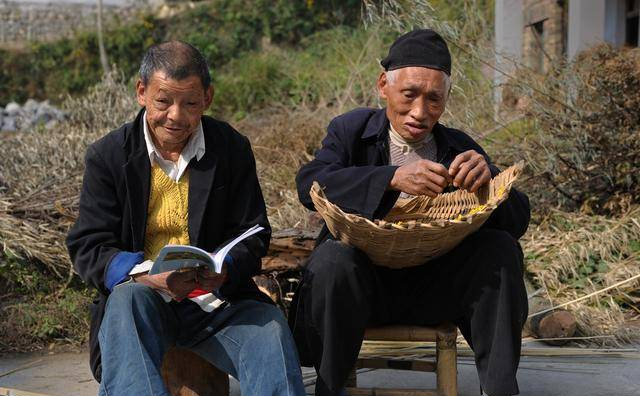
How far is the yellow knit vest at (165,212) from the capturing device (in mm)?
2955

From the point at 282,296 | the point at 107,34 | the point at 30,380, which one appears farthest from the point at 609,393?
the point at 107,34

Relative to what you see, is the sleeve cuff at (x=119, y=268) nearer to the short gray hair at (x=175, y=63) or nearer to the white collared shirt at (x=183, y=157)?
the white collared shirt at (x=183, y=157)

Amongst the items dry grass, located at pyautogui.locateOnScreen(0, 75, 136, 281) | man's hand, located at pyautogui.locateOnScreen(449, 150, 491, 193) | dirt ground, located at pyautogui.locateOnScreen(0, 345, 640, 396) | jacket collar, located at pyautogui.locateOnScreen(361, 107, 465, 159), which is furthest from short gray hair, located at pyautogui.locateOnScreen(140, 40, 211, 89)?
dry grass, located at pyautogui.locateOnScreen(0, 75, 136, 281)

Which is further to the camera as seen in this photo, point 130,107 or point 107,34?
point 107,34

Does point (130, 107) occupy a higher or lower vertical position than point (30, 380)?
higher

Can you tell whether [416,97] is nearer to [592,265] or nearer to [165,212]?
[165,212]

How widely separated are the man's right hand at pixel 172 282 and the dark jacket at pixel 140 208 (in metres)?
0.14

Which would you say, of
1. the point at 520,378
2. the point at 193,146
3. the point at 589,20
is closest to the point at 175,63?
the point at 193,146

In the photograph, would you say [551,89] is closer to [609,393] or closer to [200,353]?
[609,393]

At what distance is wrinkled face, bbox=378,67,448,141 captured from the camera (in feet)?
9.77

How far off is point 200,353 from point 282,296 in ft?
5.15

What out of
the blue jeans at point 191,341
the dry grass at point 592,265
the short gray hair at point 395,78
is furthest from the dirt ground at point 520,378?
the short gray hair at point 395,78

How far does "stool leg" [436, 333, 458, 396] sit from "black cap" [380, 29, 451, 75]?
0.96m

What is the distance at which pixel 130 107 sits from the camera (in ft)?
24.2
